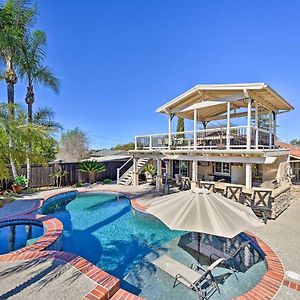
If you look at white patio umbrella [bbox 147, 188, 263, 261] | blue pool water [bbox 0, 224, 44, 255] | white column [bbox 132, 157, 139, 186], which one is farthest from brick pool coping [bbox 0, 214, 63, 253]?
white column [bbox 132, 157, 139, 186]

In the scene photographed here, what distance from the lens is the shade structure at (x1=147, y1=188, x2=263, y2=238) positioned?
5.76 m

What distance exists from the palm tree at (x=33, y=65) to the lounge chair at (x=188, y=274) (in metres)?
17.2

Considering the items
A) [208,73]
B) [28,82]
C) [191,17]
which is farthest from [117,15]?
[208,73]

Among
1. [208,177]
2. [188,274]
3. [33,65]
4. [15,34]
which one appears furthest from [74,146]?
[188,274]

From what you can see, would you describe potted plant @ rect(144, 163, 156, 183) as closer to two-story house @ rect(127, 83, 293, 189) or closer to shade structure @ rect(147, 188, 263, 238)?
two-story house @ rect(127, 83, 293, 189)

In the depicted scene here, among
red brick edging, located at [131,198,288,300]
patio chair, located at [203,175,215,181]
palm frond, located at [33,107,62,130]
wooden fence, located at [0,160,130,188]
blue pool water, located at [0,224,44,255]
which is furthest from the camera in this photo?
palm frond, located at [33,107,62,130]

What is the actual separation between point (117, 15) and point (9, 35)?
8.20m

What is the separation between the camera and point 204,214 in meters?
6.11

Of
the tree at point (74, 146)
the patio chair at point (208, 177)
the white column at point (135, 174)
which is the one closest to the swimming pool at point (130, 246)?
the white column at point (135, 174)

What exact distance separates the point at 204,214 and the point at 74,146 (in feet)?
124

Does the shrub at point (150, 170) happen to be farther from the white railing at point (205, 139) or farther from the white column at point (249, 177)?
the white column at point (249, 177)

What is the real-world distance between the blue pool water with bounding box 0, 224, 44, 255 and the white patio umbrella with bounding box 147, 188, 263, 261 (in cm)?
638

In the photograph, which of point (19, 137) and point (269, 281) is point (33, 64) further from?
point (269, 281)

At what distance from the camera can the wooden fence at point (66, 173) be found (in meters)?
20.7
